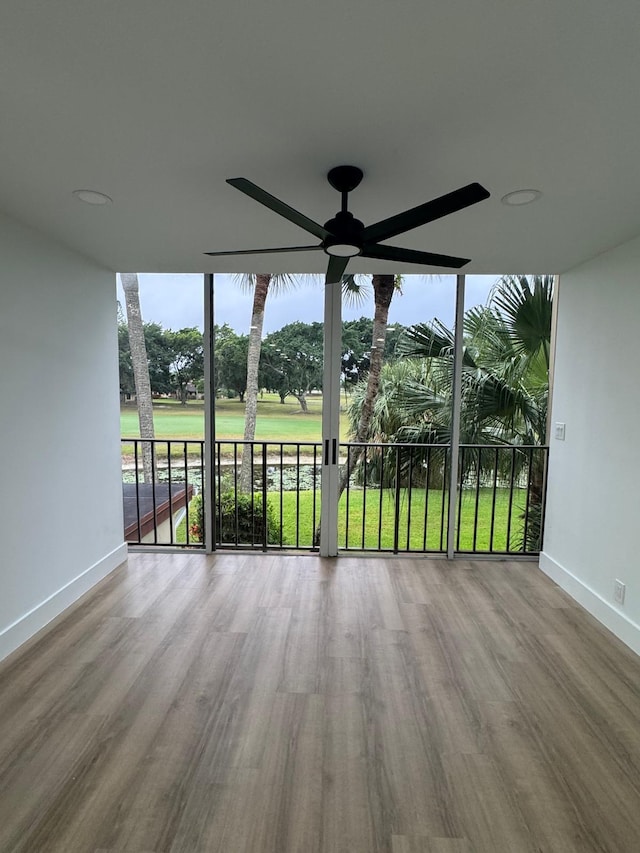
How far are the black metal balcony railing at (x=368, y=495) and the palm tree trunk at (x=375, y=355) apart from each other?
0.25ft

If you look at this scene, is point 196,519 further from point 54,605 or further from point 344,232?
point 344,232

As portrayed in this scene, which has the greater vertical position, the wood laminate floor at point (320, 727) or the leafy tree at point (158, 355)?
the leafy tree at point (158, 355)

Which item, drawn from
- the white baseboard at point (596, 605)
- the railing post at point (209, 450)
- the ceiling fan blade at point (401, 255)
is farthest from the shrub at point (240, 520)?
the ceiling fan blade at point (401, 255)

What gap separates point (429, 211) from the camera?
1591mm

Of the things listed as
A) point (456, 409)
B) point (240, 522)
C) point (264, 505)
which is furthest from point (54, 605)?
point (456, 409)

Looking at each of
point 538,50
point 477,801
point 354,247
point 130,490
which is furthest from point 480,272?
point 130,490

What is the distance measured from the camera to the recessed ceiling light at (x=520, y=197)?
2.02 metres

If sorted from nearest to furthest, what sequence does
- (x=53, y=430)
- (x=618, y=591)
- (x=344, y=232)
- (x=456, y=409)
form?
(x=344, y=232), (x=618, y=591), (x=53, y=430), (x=456, y=409)

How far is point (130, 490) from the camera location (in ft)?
15.2

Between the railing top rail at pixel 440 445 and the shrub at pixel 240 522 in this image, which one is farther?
the shrub at pixel 240 522

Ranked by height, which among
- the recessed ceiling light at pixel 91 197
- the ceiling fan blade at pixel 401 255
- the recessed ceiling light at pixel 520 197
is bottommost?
the ceiling fan blade at pixel 401 255

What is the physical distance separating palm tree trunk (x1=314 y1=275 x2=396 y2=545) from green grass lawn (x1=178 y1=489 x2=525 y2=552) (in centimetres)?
28

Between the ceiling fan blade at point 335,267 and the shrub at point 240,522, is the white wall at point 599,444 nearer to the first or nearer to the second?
the ceiling fan blade at point 335,267

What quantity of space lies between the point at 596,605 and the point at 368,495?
6.03ft
